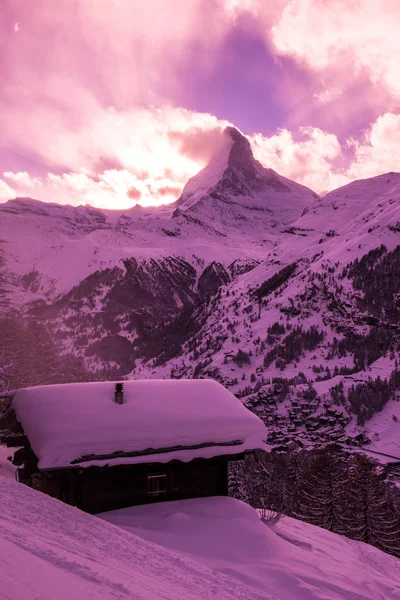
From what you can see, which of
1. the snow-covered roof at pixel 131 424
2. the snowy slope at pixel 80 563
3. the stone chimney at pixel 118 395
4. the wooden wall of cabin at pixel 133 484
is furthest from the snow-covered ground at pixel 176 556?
the stone chimney at pixel 118 395

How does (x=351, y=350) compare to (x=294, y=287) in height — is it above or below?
below

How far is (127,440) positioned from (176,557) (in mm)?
5217

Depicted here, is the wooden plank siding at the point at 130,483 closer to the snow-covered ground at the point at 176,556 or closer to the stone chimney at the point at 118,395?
the snow-covered ground at the point at 176,556

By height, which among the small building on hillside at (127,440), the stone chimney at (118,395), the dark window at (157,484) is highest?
the stone chimney at (118,395)

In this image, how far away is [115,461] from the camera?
11.6m

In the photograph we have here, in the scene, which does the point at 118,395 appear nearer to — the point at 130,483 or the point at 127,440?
the point at 127,440

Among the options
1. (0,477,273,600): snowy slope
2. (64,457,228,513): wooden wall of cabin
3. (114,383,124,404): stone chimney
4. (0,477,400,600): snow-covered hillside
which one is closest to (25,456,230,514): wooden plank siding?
(64,457,228,513): wooden wall of cabin

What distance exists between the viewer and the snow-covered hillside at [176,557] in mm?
3930

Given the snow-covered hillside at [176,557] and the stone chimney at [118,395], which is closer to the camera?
the snow-covered hillside at [176,557]

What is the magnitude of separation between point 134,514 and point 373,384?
363ft

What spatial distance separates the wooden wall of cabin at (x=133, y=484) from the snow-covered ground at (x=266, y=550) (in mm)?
411

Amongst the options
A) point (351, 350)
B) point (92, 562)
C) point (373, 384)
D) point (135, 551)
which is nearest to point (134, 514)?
point (135, 551)

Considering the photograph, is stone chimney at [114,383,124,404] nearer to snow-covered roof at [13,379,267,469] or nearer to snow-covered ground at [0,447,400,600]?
snow-covered roof at [13,379,267,469]

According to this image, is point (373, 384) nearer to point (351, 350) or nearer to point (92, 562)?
point (351, 350)
